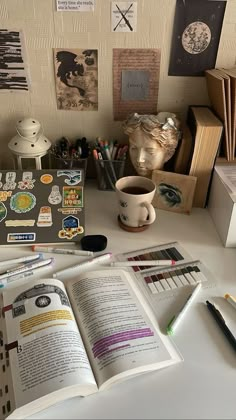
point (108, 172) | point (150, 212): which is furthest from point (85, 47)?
point (150, 212)

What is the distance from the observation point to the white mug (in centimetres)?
76

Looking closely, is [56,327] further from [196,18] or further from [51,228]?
[196,18]

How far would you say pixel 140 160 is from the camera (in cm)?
83

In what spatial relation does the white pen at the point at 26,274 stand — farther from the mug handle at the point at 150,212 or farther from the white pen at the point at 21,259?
the mug handle at the point at 150,212

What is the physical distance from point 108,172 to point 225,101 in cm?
33

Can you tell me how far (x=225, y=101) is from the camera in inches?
31.0

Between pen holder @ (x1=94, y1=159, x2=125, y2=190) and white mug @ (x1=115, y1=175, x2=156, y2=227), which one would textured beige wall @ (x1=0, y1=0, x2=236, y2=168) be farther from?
white mug @ (x1=115, y1=175, x2=156, y2=227)

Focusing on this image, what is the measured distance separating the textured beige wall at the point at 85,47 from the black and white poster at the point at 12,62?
1 centimetres

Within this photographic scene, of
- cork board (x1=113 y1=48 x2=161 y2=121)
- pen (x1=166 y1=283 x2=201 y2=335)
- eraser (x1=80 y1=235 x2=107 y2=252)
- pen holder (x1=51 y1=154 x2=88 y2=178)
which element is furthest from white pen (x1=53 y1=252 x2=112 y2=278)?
cork board (x1=113 y1=48 x2=161 y2=121)

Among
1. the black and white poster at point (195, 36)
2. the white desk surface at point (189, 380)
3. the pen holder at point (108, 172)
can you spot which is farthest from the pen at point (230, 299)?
the black and white poster at point (195, 36)

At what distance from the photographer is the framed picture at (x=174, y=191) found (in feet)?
2.75

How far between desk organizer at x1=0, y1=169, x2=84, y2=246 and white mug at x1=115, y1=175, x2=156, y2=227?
89 mm

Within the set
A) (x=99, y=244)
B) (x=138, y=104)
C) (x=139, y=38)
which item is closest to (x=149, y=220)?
(x=99, y=244)

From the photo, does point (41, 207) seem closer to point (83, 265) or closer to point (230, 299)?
point (83, 265)
